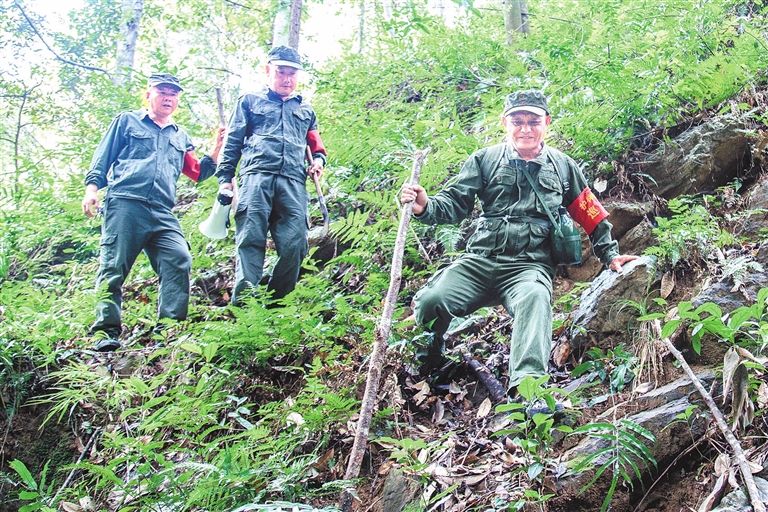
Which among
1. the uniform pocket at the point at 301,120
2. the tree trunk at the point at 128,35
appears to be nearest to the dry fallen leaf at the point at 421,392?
the uniform pocket at the point at 301,120

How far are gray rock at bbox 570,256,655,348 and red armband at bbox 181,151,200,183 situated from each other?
4381 millimetres

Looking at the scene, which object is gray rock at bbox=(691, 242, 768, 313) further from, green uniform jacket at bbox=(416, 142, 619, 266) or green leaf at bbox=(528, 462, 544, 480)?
green leaf at bbox=(528, 462, 544, 480)

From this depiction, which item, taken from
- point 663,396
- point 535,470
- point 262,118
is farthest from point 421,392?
point 262,118

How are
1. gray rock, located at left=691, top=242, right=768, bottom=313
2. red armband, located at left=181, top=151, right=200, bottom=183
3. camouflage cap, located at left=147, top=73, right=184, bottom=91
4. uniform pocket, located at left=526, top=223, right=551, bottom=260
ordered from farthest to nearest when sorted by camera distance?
red armband, located at left=181, top=151, right=200, bottom=183
camouflage cap, located at left=147, top=73, right=184, bottom=91
uniform pocket, located at left=526, top=223, right=551, bottom=260
gray rock, located at left=691, top=242, right=768, bottom=313

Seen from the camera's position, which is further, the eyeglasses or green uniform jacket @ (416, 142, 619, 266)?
the eyeglasses

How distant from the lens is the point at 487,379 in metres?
4.41

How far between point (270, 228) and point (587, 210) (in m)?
3.09

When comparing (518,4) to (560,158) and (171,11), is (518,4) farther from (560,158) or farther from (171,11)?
(171,11)

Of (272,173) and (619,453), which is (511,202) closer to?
(619,453)

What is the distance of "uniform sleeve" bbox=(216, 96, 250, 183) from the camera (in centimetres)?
612

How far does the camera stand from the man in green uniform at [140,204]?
5.88m

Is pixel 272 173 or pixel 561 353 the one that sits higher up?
pixel 272 173

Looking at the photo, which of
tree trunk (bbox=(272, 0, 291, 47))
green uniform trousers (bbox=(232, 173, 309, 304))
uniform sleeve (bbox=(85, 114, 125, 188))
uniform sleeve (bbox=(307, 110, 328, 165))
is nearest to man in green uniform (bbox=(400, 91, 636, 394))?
green uniform trousers (bbox=(232, 173, 309, 304))

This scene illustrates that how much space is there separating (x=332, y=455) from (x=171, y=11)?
1684 cm
